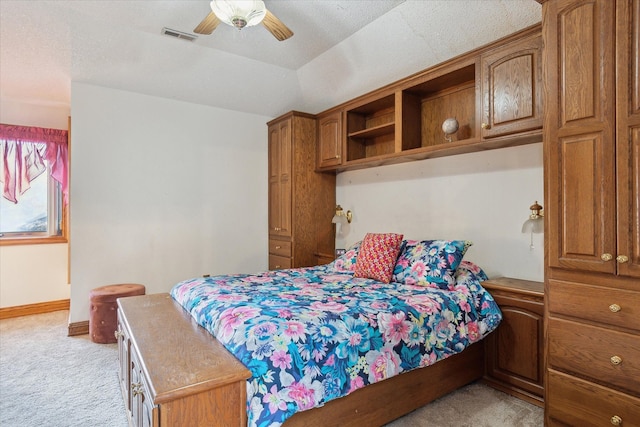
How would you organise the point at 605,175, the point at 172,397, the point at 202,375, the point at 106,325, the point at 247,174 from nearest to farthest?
the point at 172,397
the point at 202,375
the point at 605,175
the point at 106,325
the point at 247,174

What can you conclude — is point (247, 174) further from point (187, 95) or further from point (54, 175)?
point (54, 175)

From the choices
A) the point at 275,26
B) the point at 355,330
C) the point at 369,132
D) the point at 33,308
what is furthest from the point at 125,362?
the point at 33,308

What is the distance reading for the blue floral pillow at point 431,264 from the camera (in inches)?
98.5

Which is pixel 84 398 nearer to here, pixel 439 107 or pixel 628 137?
pixel 628 137

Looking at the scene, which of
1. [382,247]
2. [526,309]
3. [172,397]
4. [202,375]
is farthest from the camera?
[382,247]

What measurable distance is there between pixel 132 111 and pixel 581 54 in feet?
12.8

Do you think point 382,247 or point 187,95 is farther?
point 187,95

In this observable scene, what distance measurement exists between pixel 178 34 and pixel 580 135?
304cm

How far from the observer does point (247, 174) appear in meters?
4.49

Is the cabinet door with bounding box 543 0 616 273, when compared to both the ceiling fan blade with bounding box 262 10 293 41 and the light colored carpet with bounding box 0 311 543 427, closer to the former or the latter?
the light colored carpet with bounding box 0 311 543 427

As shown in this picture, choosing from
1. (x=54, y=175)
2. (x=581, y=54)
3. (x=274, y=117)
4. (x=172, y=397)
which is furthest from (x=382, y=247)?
(x=54, y=175)

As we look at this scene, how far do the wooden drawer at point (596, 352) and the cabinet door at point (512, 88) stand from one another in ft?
4.06

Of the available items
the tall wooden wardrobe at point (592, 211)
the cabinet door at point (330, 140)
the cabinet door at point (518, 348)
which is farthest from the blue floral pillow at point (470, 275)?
the cabinet door at point (330, 140)

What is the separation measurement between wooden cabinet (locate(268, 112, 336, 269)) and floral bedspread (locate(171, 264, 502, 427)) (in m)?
1.51
